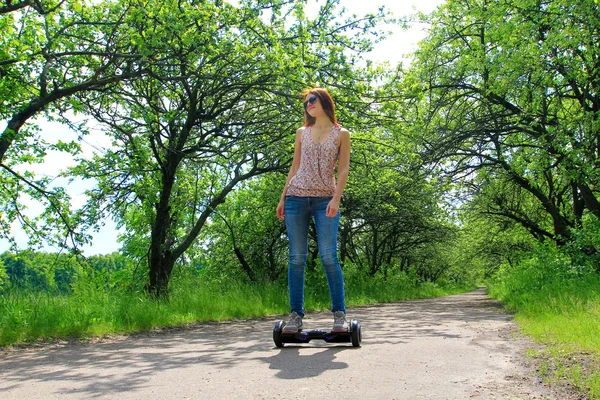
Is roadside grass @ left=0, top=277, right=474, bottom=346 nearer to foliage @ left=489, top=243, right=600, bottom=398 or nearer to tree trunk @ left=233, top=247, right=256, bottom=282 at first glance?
foliage @ left=489, top=243, right=600, bottom=398

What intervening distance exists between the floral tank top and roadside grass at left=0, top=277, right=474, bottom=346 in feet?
10.6

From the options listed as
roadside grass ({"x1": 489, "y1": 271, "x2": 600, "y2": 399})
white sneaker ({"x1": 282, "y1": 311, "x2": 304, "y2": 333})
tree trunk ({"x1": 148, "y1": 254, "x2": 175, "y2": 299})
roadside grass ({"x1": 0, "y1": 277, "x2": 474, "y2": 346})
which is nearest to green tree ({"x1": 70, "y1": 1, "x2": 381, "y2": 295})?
tree trunk ({"x1": 148, "y1": 254, "x2": 175, "y2": 299})

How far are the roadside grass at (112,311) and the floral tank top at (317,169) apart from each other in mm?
3237

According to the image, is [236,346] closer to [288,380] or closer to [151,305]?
[288,380]

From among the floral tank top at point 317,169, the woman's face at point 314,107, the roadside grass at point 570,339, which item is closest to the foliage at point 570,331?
the roadside grass at point 570,339

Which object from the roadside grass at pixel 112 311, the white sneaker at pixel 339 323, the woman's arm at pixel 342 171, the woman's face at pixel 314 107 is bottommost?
the white sneaker at pixel 339 323

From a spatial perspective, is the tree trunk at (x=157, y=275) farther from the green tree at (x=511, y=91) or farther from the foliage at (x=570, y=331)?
the foliage at (x=570, y=331)

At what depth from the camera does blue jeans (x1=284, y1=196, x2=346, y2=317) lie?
4.96 m

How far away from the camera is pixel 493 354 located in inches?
184

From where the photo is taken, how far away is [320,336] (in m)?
4.85

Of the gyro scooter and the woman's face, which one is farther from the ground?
the woman's face

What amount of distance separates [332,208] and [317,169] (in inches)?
17.4

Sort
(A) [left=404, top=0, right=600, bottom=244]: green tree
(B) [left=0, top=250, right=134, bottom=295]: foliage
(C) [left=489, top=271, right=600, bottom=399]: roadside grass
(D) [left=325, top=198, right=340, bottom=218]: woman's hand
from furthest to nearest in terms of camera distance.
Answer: (A) [left=404, top=0, right=600, bottom=244]: green tree → (B) [left=0, top=250, right=134, bottom=295]: foliage → (D) [left=325, top=198, right=340, bottom=218]: woman's hand → (C) [left=489, top=271, right=600, bottom=399]: roadside grass

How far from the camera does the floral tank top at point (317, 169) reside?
5.04 meters
